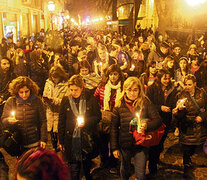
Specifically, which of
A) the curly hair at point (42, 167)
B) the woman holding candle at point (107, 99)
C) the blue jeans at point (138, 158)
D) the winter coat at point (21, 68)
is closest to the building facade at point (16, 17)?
the winter coat at point (21, 68)

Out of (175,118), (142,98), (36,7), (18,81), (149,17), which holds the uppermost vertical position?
(36,7)

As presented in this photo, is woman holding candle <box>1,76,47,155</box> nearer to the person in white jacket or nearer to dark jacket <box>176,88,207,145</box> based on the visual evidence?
the person in white jacket

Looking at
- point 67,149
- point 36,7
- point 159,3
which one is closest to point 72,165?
point 67,149

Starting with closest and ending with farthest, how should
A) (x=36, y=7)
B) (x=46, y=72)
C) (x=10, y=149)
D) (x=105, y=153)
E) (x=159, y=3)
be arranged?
(x=10, y=149) < (x=105, y=153) < (x=46, y=72) < (x=159, y=3) < (x=36, y=7)

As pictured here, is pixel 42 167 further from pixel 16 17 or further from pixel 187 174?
pixel 16 17

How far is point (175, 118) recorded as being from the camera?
4559 mm

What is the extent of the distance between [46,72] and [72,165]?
4899 mm

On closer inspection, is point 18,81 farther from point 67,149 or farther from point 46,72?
point 46,72

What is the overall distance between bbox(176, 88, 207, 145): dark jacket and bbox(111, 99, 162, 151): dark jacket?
2.72 feet

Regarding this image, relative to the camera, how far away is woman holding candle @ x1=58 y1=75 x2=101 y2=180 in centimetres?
389

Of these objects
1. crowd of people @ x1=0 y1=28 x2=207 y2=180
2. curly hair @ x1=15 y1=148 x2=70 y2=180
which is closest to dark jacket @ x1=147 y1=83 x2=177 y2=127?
crowd of people @ x1=0 y1=28 x2=207 y2=180

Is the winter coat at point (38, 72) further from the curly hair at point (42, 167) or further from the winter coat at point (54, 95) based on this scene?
the curly hair at point (42, 167)

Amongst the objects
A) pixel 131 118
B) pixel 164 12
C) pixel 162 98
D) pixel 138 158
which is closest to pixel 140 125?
pixel 131 118

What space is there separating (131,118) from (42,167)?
2.23 metres
